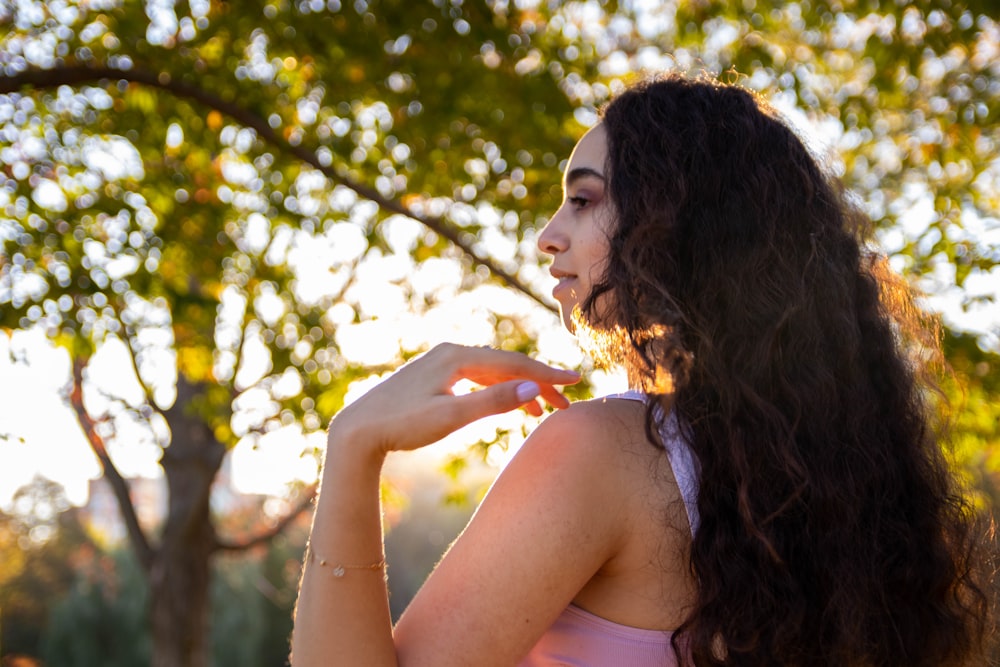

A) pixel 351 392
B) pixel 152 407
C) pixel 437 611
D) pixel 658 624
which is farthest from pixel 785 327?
pixel 152 407

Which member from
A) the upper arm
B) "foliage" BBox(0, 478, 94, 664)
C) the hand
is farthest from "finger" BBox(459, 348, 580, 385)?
"foliage" BBox(0, 478, 94, 664)

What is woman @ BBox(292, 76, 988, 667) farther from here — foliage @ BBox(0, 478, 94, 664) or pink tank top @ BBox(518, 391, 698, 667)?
foliage @ BBox(0, 478, 94, 664)

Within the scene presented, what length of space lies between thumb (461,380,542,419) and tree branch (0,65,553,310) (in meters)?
2.92

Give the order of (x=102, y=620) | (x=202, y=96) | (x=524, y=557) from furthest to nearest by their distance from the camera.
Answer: (x=102, y=620) < (x=202, y=96) < (x=524, y=557)

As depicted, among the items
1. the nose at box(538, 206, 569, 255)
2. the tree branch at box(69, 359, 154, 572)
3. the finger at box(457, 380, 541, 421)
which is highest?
the tree branch at box(69, 359, 154, 572)

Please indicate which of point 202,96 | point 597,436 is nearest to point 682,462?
point 597,436

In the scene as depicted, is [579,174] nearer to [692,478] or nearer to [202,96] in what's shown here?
[692,478]

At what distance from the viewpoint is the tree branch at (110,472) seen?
692cm

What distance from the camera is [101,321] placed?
12.7 feet

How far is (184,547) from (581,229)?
7348 mm

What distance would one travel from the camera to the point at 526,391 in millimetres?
1410

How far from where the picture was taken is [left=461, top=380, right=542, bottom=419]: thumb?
1.39 metres

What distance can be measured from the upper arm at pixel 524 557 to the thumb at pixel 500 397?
76 mm

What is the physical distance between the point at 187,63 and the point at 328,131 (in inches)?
34.8
